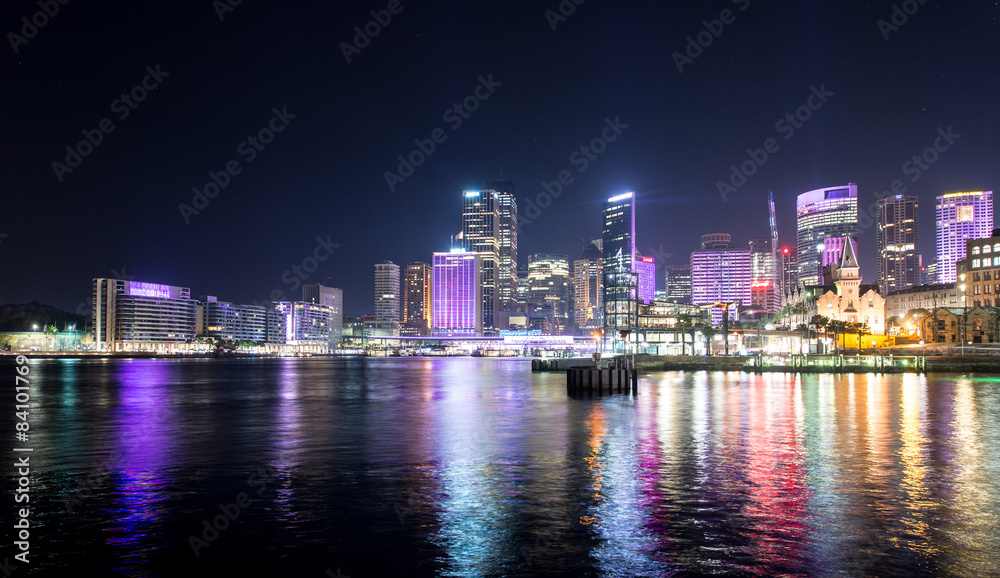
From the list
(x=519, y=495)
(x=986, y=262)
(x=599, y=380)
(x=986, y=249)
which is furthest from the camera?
(x=986, y=249)

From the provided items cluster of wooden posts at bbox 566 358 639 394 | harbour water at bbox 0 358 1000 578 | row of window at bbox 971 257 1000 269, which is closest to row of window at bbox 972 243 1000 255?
row of window at bbox 971 257 1000 269

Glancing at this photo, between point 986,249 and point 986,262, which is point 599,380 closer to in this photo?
point 986,262

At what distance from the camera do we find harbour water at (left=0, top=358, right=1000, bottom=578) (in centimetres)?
1638

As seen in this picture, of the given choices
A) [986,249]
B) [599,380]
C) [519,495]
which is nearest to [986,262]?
[986,249]

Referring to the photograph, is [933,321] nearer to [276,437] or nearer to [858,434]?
[858,434]

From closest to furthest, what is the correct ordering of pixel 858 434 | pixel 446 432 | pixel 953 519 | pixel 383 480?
pixel 953 519, pixel 383 480, pixel 858 434, pixel 446 432

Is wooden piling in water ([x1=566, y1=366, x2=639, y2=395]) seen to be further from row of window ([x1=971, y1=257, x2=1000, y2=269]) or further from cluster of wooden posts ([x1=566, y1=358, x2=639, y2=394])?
row of window ([x1=971, y1=257, x2=1000, y2=269])

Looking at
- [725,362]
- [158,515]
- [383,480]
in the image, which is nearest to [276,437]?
[383,480]

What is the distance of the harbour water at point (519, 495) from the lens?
16.4m

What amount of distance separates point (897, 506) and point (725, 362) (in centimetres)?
11421

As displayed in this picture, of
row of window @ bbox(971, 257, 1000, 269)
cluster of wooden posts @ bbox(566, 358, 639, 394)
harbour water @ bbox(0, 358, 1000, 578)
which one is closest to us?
harbour water @ bbox(0, 358, 1000, 578)

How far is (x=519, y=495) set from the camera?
917 inches

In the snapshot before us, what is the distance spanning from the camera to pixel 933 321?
154250mm

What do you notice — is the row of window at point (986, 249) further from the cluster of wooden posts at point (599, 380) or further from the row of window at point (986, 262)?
the cluster of wooden posts at point (599, 380)
